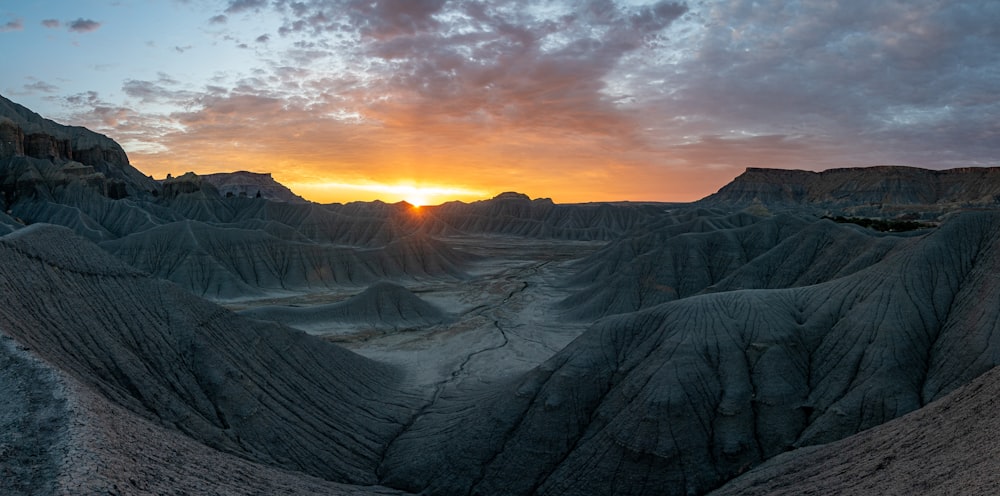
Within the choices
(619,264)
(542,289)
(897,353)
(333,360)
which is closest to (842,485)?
(897,353)

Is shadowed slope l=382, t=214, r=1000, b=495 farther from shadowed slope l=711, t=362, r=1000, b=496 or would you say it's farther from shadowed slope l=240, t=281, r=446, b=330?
shadowed slope l=240, t=281, r=446, b=330

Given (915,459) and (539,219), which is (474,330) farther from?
(539,219)

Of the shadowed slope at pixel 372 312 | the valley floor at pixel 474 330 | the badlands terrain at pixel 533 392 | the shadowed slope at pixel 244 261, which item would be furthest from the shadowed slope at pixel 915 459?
the shadowed slope at pixel 244 261

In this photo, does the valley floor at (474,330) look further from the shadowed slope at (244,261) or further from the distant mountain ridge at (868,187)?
the distant mountain ridge at (868,187)

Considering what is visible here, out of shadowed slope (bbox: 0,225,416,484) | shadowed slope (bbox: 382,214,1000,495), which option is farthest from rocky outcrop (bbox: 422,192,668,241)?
shadowed slope (bbox: 0,225,416,484)

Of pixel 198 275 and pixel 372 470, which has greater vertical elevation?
pixel 198 275

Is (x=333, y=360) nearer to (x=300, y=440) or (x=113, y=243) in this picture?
(x=300, y=440)
